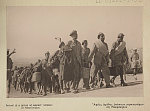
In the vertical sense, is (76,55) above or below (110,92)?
above

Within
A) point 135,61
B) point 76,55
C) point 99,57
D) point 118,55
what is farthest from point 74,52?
point 135,61

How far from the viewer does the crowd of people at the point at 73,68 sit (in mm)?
1298

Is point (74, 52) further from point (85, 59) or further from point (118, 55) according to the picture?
point (118, 55)

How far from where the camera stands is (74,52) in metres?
1.31

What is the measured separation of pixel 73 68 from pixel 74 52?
0.31 ft

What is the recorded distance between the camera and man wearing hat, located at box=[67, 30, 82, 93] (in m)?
1.30

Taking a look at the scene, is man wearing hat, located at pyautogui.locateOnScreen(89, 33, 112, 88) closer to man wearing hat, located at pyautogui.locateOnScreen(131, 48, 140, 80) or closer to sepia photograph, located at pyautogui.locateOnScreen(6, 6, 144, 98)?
sepia photograph, located at pyautogui.locateOnScreen(6, 6, 144, 98)

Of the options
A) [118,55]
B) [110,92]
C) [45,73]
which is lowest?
[110,92]

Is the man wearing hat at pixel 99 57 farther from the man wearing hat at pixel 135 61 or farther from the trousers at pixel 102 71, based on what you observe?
the man wearing hat at pixel 135 61

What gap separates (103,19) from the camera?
131cm

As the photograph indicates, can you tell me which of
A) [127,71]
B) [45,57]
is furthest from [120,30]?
[45,57]

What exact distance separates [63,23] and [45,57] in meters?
0.23

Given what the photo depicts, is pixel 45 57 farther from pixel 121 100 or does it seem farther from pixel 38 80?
pixel 121 100

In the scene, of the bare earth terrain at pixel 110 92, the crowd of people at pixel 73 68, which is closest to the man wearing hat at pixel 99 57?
the crowd of people at pixel 73 68
